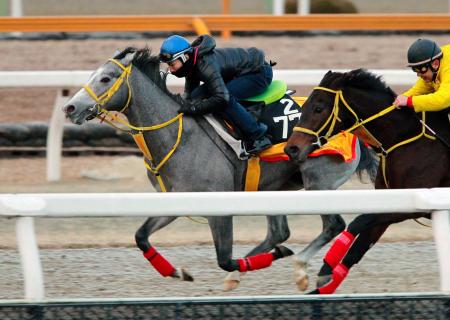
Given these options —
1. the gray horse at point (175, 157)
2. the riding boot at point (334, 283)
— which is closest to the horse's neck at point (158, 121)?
the gray horse at point (175, 157)

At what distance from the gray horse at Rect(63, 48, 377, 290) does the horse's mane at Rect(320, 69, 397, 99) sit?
814mm

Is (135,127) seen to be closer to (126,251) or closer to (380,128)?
Result: (126,251)

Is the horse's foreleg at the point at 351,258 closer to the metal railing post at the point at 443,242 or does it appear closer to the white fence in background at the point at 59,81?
the metal railing post at the point at 443,242

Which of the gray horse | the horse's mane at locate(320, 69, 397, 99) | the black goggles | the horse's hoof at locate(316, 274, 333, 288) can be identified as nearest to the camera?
the horse's hoof at locate(316, 274, 333, 288)

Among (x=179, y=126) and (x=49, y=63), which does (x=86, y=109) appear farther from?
(x=49, y=63)

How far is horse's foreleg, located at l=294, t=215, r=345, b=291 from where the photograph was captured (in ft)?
23.3

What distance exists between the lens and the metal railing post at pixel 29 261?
518cm

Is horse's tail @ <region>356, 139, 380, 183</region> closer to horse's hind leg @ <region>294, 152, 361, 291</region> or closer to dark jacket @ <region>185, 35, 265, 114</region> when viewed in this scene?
horse's hind leg @ <region>294, 152, 361, 291</region>

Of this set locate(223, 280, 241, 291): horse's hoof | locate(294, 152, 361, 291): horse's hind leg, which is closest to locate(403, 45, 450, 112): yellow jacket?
locate(294, 152, 361, 291): horse's hind leg

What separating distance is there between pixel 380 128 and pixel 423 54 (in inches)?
19.8

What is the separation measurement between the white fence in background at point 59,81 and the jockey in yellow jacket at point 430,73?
3812 millimetres

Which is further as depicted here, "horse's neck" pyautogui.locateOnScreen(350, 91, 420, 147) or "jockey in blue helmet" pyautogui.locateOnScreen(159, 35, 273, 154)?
"jockey in blue helmet" pyautogui.locateOnScreen(159, 35, 273, 154)

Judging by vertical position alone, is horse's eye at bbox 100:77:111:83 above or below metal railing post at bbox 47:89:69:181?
above

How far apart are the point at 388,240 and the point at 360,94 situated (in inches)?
78.8
